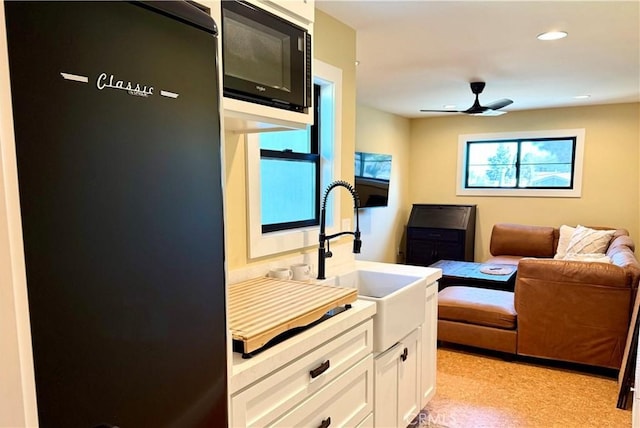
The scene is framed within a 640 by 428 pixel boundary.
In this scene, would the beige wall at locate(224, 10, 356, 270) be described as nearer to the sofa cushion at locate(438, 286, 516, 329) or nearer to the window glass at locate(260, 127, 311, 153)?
the window glass at locate(260, 127, 311, 153)

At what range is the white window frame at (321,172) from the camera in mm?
1896

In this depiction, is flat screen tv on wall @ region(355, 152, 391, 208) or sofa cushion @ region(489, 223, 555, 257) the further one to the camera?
sofa cushion @ region(489, 223, 555, 257)

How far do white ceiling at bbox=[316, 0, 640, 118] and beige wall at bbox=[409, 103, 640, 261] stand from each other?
0.70 m

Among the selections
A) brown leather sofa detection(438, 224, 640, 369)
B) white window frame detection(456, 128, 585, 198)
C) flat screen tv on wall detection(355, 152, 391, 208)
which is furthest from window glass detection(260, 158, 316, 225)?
white window frame detection(456, 128, 585, 198)

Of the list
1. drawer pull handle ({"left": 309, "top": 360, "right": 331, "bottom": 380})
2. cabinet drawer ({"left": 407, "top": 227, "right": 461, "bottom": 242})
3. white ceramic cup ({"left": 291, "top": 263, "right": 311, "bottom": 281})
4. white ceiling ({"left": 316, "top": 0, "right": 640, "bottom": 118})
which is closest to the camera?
drawer pull handle ({"left": 309, "top": 360, "right": 331, "bottom": 380})

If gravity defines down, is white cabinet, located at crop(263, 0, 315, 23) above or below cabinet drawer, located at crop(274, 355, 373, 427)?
above

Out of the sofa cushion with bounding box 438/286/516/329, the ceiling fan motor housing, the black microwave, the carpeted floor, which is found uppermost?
the ceiling fan motor housing

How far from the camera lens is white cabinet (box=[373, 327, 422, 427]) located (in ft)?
6.18

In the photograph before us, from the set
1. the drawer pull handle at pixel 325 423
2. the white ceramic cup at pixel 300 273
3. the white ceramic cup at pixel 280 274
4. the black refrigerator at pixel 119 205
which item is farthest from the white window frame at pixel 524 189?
the black refrigerator at pixel 119 205

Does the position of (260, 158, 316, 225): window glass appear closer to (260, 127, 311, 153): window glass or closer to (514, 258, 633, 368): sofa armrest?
(260, 127, 311, 153): window glass

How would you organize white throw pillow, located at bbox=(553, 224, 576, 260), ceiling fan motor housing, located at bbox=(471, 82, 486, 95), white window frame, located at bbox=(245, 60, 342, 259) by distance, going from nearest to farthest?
white window frame, located at bbox=(245, 60, 342, 259), ceiling fan motor housing, located at bbox=(471, 82, 486, 95), white throw pillow, located at bbox=(553, 224, 576, 260)

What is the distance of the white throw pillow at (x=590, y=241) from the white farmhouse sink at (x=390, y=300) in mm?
3845

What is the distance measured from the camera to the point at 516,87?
438 cm

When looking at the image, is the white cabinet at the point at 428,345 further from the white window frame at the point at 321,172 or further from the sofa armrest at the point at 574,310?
the sofa armrest at the point at 574,310
